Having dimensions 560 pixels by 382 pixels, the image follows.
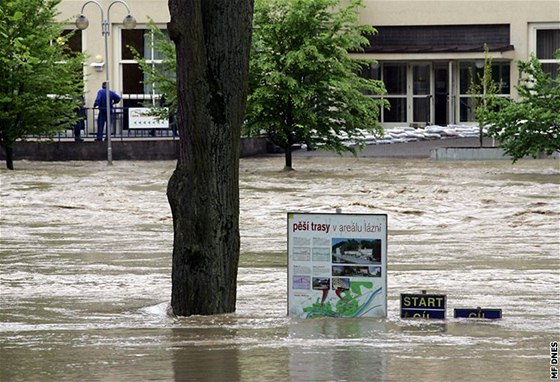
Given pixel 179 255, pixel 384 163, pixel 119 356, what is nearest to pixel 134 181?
pixel 384 163

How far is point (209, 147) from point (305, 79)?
2357 cm

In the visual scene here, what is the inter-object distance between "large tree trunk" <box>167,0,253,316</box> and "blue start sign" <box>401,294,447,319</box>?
1.70m

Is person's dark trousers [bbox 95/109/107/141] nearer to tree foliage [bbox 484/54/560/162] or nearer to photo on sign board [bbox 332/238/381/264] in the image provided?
tree foliage [bbox 484/54/560/162]

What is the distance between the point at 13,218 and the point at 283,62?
11904mm

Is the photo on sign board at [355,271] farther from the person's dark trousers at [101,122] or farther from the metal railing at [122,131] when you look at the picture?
the person's dark trousers at [101,122]

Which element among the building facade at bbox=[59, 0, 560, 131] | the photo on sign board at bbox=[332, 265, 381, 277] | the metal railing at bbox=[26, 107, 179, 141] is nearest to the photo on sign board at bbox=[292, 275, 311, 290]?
the photo on sign board at bbox=[332, 265, 381, 277]

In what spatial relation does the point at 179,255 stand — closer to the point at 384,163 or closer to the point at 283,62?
the point at 283,62

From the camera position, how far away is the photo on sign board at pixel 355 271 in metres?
11.9

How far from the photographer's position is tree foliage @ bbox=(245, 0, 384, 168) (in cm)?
3509

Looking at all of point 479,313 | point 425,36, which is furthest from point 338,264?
point 425,36

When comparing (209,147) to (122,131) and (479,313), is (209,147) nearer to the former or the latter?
(479,313)

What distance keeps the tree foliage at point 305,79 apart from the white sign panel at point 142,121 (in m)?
7.38

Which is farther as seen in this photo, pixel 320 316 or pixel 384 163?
pixel 384 163

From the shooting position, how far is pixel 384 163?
1559 inches
